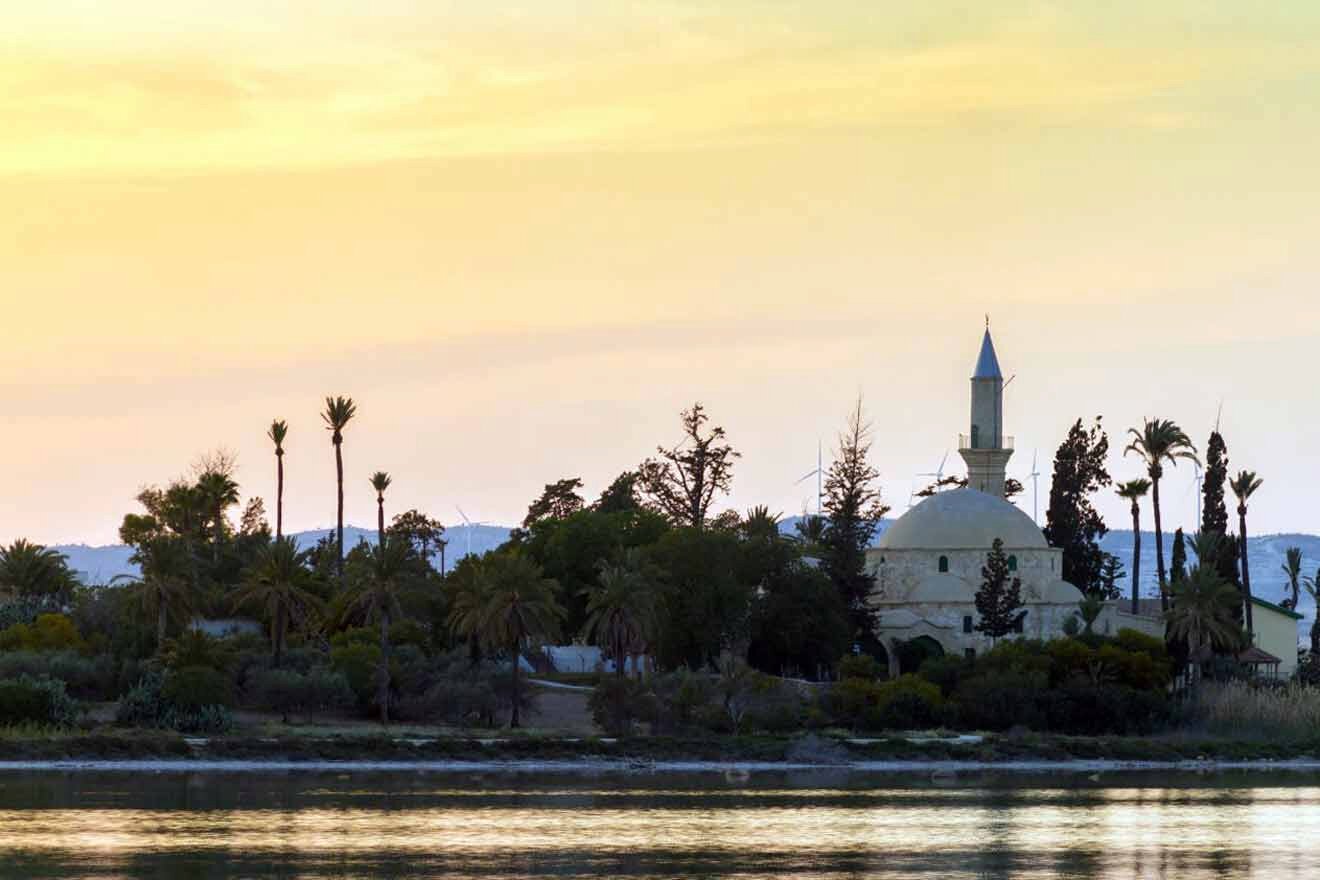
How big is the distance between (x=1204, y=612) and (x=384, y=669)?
111 feet

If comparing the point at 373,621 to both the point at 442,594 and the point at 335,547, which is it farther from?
the point at 335,547

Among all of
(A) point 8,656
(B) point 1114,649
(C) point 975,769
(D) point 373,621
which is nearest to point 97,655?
(A) point 8,656

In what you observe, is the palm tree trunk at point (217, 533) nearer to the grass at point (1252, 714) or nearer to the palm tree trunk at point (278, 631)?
the palm tree trunk at point (278, 631)

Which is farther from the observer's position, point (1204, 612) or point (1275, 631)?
point (1275, 631)

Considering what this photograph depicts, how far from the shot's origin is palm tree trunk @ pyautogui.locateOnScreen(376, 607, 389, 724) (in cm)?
8369

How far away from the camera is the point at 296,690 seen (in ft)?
281

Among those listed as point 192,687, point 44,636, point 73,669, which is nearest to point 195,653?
point 192,687

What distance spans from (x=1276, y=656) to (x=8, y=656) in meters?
59.8

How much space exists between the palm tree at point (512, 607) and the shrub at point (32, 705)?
14.6 meters

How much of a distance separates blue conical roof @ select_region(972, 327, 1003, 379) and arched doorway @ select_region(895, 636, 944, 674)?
61.8ft

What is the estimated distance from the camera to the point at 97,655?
89.3 meters

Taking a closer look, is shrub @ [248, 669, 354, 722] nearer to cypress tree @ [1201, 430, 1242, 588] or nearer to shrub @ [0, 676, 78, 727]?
shrub @ [0, 676, 78, 727]

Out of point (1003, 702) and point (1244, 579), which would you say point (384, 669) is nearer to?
point (1003, 702)

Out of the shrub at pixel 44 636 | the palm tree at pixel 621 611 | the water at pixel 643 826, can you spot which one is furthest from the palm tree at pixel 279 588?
the water at pixel 643 826
